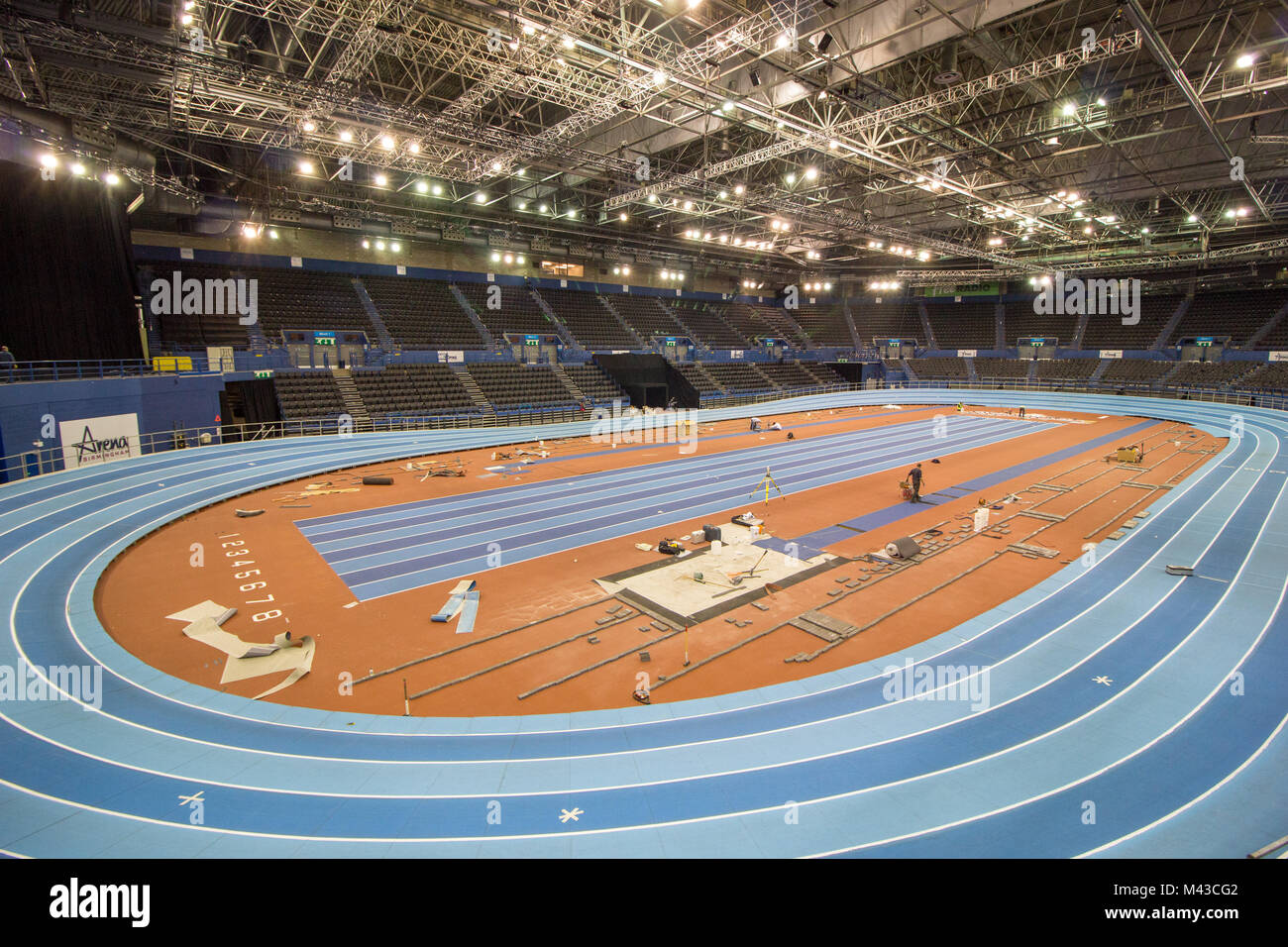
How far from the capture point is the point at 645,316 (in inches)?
1670

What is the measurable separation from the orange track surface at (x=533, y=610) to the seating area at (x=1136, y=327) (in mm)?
40561

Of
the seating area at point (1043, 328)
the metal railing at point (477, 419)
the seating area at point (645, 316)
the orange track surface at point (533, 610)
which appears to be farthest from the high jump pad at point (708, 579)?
the seating area at point (1043, 328)

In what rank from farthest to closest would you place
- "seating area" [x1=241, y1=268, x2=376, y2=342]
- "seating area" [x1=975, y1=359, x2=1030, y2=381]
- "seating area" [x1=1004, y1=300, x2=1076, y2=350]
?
"seating area" [x1=1004, y1=300, x2=1076, y2=350]
"seating area" [x1=975, y1=359, x2=1030, y2=381]
"seating area" [x1=241, y1=268, x2=376, y2=342]

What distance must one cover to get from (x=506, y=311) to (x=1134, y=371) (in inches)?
1820

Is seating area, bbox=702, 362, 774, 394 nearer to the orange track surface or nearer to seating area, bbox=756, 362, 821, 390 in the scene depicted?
seating area, bbox=756, 362, 821, 390

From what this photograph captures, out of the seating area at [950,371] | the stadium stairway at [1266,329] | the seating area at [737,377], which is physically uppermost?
Answer: the stadium stairway at [1266,329]

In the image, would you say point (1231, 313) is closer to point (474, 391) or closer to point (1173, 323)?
point (1173, 323)

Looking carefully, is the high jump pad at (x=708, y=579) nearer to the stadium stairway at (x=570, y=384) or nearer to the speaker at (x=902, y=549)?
the speaker at (x=902, y=549)

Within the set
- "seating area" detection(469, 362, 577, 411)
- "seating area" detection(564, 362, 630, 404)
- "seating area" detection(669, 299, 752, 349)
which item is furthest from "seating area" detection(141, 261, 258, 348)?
"seating area" detection(669, 299, 752, 349)

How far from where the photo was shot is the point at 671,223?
34.6 metres

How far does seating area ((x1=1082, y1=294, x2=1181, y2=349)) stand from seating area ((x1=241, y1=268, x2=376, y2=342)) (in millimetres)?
54818

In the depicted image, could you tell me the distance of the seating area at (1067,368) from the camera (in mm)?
44156

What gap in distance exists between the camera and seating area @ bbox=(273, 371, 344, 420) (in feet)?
76.2

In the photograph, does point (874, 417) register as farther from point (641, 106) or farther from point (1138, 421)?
point (641, 106)
